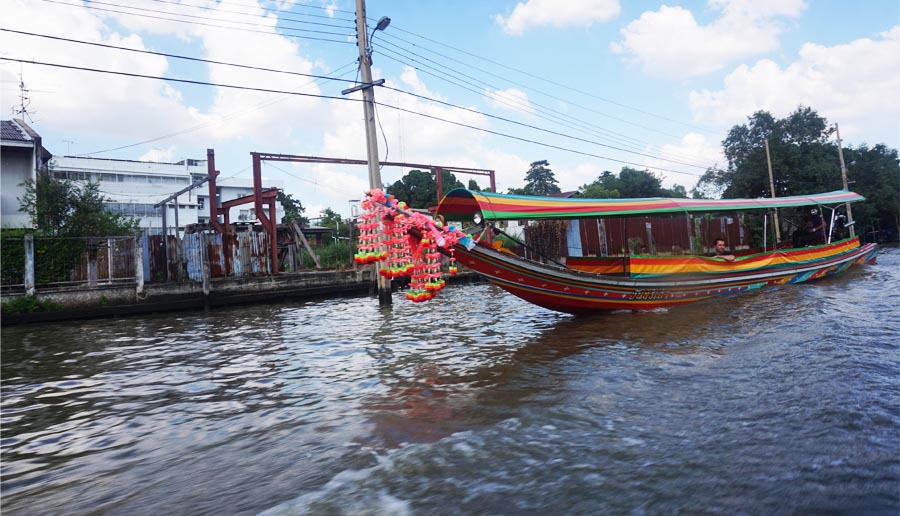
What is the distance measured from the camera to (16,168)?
65.0ft

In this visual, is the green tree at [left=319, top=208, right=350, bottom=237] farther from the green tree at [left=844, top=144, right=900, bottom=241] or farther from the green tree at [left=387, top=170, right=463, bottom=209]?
the green tree at [left=844, top=144, right=900, bottom=241]

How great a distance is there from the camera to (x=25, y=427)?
470 centimetres

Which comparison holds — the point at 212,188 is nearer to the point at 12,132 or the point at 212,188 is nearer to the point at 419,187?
the point at 12,132

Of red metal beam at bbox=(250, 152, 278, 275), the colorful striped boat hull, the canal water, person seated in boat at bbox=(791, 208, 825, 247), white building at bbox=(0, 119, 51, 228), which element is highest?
white building at bbox=(0, 119, 51, 228)

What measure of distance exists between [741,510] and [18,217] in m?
25.0

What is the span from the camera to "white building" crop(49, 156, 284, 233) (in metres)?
35.5

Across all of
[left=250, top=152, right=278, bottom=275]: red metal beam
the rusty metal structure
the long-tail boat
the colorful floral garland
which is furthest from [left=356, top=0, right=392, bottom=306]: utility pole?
the colorful floral garland

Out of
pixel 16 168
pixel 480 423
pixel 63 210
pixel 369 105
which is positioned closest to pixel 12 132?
pixel 16 168

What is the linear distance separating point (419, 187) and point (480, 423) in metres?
34.7

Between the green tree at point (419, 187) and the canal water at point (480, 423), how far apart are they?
97.4 ft

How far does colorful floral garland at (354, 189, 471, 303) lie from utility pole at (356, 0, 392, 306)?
19.8 feet

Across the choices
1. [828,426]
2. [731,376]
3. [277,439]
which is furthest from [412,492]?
[731,376]

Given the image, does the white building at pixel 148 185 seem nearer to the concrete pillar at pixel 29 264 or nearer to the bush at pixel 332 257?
the bush at pixel 332 257

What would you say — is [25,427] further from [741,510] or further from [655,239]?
[655,239]
